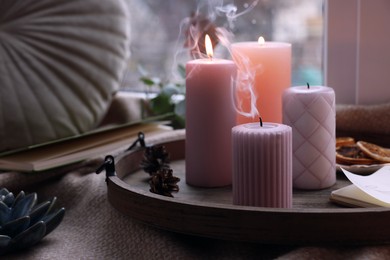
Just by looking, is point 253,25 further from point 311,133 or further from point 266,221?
point 266,221

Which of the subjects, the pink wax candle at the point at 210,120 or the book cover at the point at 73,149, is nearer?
Answer: the pink wax candle at the point at 210,120

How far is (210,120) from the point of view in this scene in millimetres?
732

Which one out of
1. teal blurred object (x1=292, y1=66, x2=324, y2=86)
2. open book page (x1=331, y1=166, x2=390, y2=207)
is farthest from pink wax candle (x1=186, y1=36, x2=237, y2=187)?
teal blurred object (x1=292, y1=66, x2=324, y2=86)

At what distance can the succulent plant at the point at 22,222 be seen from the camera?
2.06 ft

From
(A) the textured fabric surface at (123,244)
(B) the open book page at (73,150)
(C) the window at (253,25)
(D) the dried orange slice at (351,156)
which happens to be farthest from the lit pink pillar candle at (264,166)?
(C) the window at (253,25)

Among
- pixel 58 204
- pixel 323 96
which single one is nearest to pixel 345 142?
pixel 323 96

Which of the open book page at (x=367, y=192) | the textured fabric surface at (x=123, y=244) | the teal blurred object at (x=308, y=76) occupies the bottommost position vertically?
the textured fabric surface at (x=123, y=244)

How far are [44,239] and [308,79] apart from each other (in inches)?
24.7

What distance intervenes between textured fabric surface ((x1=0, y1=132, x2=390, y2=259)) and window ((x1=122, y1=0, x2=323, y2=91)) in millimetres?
356

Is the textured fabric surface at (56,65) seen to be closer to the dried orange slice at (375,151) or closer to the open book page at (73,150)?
the open book page at (73,150)

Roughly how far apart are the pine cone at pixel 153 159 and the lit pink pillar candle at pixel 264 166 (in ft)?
0.59

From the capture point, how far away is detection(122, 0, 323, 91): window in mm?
1114

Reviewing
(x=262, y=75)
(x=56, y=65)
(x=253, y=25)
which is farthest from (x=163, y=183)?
(x=253, y=25)

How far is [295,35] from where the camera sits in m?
1.16
